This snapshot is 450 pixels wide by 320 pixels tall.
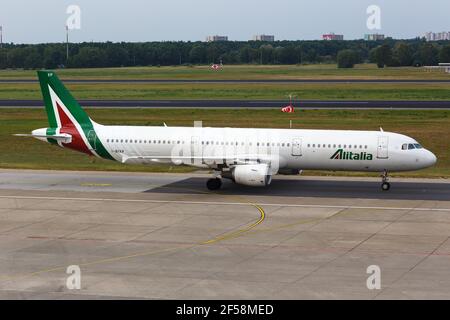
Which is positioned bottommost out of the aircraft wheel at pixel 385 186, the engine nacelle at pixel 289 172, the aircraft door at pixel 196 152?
the aircraft wheel at pixel 385 186

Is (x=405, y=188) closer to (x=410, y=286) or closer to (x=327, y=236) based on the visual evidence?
(x=327, y=236)

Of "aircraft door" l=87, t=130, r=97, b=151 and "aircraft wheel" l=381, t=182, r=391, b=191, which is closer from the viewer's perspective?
"aircraft wheel" l=381, t=182, r=391, b=191

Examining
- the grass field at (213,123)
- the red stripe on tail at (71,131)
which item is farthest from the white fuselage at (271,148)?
the grass field at (213,123)

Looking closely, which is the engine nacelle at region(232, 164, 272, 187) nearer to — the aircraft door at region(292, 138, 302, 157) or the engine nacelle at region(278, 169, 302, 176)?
the aircraft door at region(292, 138, 302, 157)

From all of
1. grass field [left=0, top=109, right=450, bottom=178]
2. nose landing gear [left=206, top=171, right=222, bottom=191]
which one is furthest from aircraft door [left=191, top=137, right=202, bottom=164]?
grass field [left=0, top=109, right=450, bottom=178]

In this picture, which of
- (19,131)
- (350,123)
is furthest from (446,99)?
(19,131)

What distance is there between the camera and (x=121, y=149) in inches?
2020

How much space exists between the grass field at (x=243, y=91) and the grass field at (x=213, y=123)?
833 inches

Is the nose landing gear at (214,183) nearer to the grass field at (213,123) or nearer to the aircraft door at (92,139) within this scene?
the aircraft door at (92,139)

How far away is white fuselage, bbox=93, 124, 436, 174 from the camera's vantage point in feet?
160

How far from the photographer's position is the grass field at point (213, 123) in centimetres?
6150

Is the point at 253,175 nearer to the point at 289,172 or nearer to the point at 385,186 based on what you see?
the point at 289,172

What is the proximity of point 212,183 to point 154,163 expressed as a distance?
3946 mm

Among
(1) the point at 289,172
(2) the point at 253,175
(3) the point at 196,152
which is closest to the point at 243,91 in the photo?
(1) the point at 289,172
